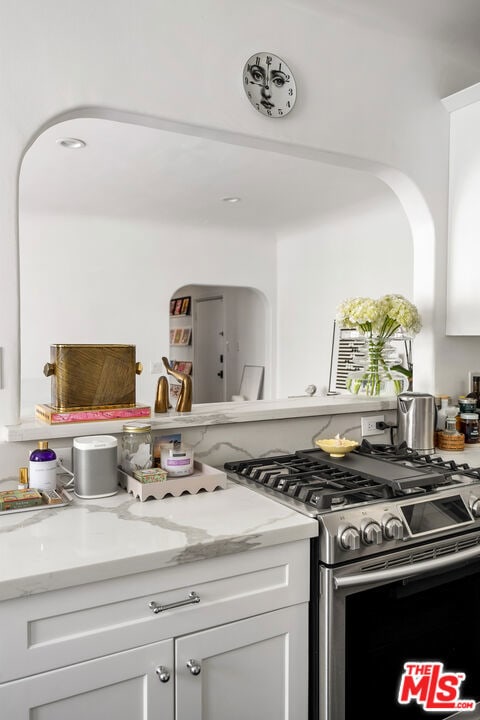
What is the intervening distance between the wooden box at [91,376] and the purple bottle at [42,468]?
0.64ft

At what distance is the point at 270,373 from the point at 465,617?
15.1ft

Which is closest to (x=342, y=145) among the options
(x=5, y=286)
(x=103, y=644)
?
(x=5, y=286)

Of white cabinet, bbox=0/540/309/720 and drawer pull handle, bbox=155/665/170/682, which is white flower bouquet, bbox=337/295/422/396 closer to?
white cabinet, bbox=0/540/309/720

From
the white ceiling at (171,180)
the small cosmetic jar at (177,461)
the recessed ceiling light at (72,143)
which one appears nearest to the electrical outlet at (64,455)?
the small cosmetic jar at (177,461)

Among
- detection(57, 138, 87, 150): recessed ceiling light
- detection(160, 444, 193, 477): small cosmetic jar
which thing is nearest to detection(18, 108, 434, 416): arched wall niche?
detection(57, 138, 87, 150): recessed ceiling light

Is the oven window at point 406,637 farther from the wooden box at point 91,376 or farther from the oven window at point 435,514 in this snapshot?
the wooden box at point 91,376

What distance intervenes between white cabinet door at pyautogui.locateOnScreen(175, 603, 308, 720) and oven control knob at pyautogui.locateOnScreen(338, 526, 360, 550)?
0.63 ft

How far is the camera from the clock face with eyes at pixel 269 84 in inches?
A: 77.0

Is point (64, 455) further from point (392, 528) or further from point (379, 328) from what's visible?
point (379, 328)

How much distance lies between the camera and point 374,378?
2453 millimetres

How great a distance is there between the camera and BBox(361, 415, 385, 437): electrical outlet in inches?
92.5

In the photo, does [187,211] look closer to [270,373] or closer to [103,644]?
[270,373]

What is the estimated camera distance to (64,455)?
173cm

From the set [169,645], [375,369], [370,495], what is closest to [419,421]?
[375,369]
